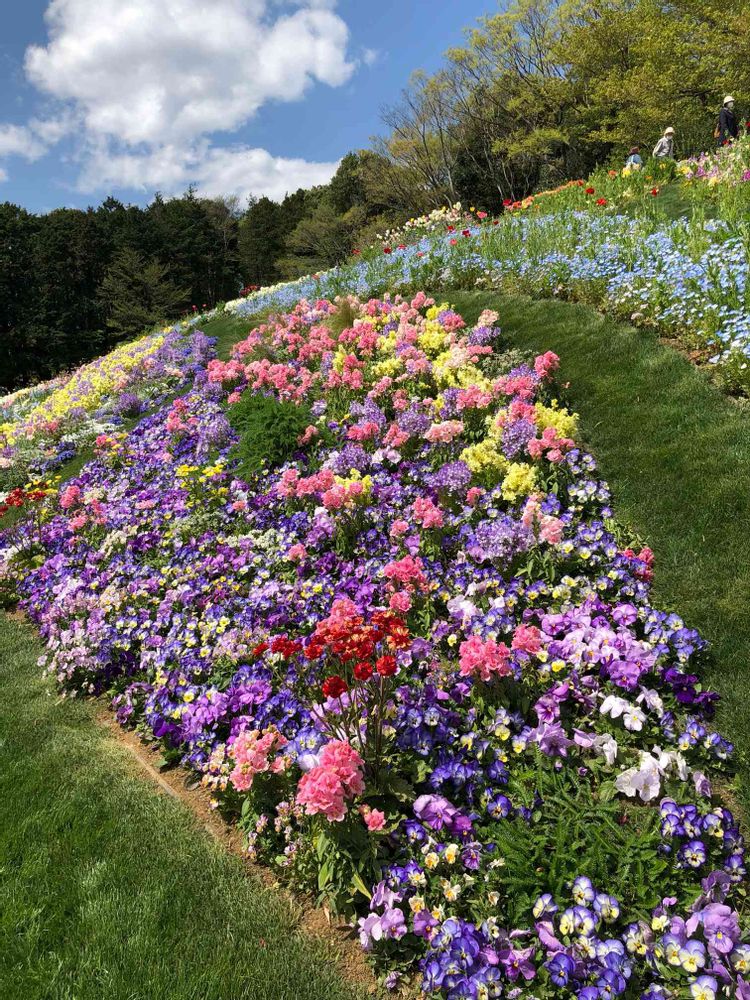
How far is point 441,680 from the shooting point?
11.6 ft

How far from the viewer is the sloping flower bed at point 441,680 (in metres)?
2.42

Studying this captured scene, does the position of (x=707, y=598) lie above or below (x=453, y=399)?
below

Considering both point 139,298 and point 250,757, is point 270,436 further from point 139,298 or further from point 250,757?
point 139,298

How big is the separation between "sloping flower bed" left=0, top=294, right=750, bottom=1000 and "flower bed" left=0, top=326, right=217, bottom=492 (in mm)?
4398

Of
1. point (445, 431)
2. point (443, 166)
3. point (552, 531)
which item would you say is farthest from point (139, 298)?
point (552, 531)

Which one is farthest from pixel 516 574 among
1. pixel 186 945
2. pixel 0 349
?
pixel 0 349

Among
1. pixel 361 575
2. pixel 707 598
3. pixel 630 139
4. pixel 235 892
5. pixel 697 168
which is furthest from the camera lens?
pixel 630 139

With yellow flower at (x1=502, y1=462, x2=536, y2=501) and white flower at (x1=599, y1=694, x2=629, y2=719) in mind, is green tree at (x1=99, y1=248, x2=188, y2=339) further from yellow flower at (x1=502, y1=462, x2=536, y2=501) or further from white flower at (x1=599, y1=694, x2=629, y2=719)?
white flower at (x1=599, y1=694, x2=629, y2=719)

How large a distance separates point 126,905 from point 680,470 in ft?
14.7

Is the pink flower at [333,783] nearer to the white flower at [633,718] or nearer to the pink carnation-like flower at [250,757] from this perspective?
the pink carnation-like flower at [250,757]

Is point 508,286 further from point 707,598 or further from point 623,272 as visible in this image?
point 707,598

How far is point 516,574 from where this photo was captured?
13.5 ft

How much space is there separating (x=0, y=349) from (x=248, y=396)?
3720cm

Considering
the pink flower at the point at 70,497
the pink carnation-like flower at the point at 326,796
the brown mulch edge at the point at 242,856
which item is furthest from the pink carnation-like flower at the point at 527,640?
the pink flower at the point at 70,497
